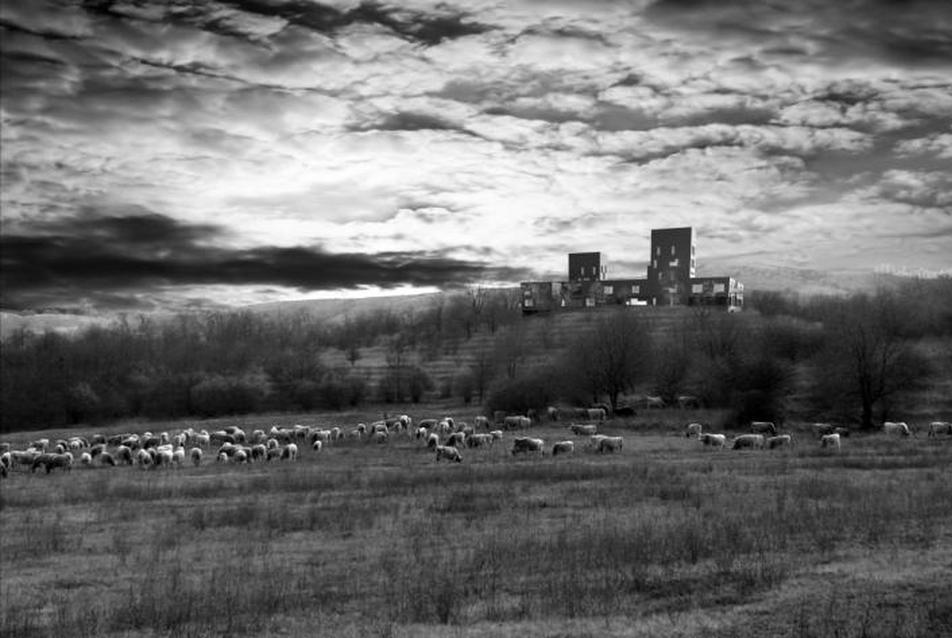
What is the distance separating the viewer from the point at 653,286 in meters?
159

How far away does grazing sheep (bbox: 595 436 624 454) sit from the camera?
146 ft

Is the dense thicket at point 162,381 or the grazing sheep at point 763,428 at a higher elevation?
the grazing sheep at point 763,428

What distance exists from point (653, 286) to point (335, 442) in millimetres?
112310

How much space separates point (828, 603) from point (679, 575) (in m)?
3.72

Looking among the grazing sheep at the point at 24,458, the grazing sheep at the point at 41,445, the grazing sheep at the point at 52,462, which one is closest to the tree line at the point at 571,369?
the grazing sheep at the point at 41,445

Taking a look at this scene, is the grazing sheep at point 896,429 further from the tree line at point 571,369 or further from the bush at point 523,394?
the bush at point 523,394

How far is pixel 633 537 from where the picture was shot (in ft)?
66.0

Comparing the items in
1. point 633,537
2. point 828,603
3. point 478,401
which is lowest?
point 478,401


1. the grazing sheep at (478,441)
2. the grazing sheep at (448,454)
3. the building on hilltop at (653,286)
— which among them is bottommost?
the grazing sheep at (478,441)

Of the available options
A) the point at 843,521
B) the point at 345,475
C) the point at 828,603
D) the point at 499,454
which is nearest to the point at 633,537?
the point at 843,521

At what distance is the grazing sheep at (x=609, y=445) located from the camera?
44634 millimetres

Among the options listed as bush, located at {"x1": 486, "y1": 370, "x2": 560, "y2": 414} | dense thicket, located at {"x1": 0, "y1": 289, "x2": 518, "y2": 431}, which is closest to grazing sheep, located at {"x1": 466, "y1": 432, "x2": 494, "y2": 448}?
bush, located at {"x1": 486, "y1": 370, "x2": 560, "y2": 414}

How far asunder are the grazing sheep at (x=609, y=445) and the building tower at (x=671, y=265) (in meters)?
112

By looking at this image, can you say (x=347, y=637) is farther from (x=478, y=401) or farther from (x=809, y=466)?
(x=478, y=401)
